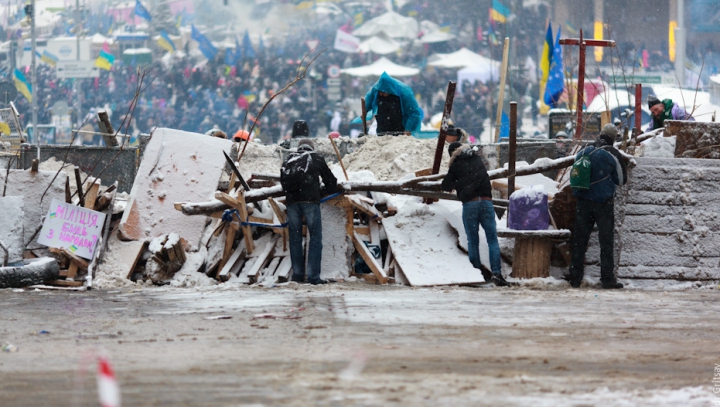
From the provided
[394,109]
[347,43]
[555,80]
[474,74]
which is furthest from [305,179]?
[347,43]

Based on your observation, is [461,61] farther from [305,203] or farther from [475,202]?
[305,203]

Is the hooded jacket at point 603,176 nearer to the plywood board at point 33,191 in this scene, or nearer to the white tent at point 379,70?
the plywood board at point 33,191

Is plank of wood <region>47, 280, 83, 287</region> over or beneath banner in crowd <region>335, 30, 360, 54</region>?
beneath

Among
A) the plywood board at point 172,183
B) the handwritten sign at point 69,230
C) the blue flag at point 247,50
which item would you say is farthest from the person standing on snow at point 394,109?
the blue flag at point 247,50

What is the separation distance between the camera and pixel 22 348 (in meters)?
6.45

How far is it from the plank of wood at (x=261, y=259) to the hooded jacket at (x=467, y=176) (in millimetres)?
2287

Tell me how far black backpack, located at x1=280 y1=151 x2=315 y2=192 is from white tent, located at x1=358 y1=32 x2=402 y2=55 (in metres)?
26.5

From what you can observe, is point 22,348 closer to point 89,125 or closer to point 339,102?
point 339,102

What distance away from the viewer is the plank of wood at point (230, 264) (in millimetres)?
11016

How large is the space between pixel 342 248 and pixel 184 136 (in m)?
2.86

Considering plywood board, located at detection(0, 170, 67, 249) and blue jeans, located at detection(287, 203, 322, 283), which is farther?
plywood board, located at detection(0, 170, 67, 249)

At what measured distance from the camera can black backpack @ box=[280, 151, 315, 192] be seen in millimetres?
10797

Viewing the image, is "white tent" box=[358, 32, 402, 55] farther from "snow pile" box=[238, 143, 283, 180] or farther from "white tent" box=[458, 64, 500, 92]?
"snow pile" box=[238, 143, 283, 180]

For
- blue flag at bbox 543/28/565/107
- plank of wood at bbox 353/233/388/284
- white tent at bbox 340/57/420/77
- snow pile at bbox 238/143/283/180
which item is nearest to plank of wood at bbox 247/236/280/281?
plank of wood at bbox 353/233/388/284
